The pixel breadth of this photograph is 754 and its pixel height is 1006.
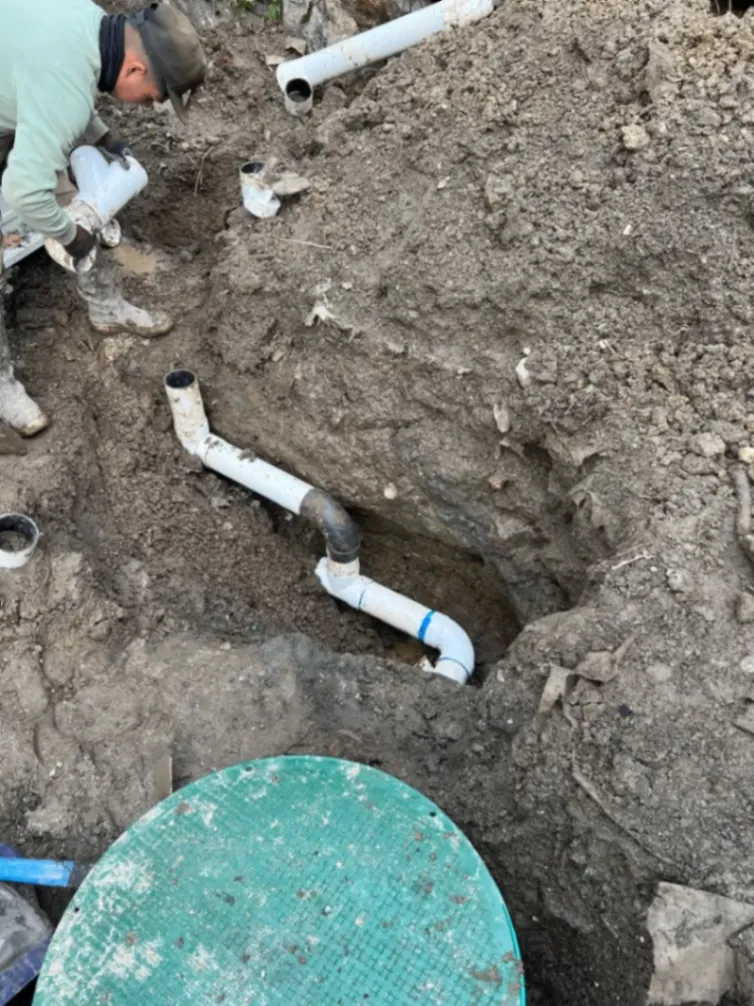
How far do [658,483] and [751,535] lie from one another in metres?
0.34

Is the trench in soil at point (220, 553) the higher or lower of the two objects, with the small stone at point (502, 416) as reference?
lower

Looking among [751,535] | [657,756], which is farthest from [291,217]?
[657,756]

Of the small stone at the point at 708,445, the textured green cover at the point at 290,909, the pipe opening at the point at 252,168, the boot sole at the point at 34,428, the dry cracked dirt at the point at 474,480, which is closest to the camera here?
the textured green cover at the point at 290,909

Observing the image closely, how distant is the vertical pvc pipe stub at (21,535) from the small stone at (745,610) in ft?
7.54

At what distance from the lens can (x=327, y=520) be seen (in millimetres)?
3344

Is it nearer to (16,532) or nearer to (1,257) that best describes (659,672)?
(16,532)

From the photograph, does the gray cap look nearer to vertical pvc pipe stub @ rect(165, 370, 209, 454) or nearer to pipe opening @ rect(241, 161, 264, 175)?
pipe opening @ rect(241, 161, 264, 175)

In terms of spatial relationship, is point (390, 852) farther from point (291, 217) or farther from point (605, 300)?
point (291, 217)

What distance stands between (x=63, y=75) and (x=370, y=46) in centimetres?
176

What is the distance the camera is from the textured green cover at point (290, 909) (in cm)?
176

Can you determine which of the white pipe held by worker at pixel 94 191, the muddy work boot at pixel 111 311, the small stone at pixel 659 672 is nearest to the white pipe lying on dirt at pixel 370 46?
the white pipe held by worker at pixel 94 191

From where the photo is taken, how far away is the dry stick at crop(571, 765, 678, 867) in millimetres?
1979

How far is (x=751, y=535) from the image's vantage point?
2.36 m

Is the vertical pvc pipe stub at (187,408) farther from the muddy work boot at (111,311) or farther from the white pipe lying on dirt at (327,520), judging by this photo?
the muddy work boot at (111,311)
